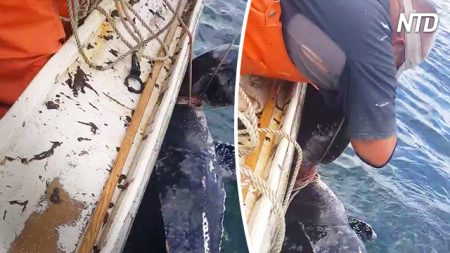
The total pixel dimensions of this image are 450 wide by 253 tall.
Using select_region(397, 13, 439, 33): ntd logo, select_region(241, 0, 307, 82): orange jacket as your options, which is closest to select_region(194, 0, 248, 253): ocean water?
select_region(241, 0, 307, 82): orange jacket

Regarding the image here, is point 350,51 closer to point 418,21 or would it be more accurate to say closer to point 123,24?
point 418,21

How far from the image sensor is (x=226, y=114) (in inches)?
142

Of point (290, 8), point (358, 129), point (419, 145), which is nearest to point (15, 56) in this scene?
point (290, 8)

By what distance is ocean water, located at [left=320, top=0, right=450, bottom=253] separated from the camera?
370 centimetres

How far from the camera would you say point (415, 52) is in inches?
90.1

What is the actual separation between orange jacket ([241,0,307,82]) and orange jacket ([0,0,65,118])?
79cm

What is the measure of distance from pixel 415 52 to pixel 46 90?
1493mm

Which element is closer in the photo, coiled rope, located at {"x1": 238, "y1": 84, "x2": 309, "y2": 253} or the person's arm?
coiled rope, located at {"x1": 238, "y1": 84, "x2": 309, "y2": 253}

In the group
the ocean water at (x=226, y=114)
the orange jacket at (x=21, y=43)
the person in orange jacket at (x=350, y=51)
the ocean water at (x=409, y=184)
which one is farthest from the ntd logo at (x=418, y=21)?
the ocean water at (x=409, y=184)

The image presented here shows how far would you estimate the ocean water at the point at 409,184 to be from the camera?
146 inches

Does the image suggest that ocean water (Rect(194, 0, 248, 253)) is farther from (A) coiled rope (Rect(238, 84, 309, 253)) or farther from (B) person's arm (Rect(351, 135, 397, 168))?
(B) person's arm (Rect(351, 135, 397, 168))

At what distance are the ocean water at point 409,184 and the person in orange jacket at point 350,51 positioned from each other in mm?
1383

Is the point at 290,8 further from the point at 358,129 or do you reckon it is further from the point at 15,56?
the point at 15,56

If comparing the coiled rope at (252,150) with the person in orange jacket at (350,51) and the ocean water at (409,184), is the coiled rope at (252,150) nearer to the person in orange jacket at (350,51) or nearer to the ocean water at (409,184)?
the person in orange jacket at (350,51)
